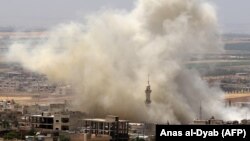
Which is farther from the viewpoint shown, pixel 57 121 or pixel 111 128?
pixel 57 121

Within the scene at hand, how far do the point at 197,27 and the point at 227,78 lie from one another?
A: 34426mm

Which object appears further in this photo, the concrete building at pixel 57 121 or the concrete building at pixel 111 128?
the concrete building at pixel 57 121

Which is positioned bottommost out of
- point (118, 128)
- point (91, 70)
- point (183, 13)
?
point (118, 128)

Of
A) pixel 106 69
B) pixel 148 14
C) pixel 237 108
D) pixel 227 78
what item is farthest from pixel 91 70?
pixel 227 78

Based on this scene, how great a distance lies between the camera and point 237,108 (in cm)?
5409

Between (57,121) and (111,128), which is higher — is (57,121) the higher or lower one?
the higher one

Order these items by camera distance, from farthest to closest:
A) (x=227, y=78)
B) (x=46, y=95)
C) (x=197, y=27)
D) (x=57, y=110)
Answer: (x=227, y=78)
(x=46, y=95)
(x=197, y=27)
(x=57, y=110)

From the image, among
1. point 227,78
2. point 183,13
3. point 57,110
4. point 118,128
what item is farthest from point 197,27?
point 227,78

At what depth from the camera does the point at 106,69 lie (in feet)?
171

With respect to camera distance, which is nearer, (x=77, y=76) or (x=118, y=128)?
(x=118, y=128)

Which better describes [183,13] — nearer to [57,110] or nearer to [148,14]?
[148,14]

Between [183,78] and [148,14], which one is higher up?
[148,14]

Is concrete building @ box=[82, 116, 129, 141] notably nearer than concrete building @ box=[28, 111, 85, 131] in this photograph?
Yes

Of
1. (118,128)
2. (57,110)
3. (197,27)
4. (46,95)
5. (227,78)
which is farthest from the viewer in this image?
(227,78)
